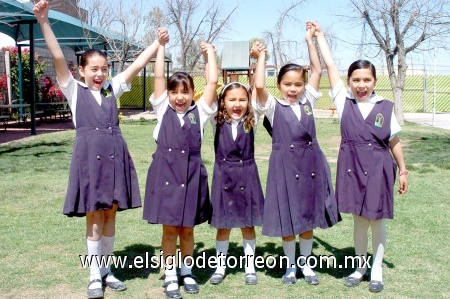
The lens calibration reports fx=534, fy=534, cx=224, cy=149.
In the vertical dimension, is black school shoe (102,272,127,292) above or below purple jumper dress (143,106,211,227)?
below

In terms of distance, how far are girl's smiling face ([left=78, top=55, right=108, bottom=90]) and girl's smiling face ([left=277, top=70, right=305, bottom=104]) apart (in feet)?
3.78

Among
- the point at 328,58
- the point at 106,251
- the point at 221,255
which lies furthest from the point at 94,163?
the point at 328,58

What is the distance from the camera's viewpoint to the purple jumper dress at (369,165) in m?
3.36

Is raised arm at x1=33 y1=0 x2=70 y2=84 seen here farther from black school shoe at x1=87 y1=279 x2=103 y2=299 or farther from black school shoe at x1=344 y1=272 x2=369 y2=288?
black school shoe at x1=344 y1=272 x2=369 y2=288

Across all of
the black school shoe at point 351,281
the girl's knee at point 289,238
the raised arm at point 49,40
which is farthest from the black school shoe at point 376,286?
the raised arm at point 49,40

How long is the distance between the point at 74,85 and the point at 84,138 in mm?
332

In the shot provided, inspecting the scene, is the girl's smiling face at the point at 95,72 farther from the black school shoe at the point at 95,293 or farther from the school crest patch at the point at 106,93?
the black school shoe at the point at 95,293

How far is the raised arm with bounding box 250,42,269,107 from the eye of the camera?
3.34 metres

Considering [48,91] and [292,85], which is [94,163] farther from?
[48,91]

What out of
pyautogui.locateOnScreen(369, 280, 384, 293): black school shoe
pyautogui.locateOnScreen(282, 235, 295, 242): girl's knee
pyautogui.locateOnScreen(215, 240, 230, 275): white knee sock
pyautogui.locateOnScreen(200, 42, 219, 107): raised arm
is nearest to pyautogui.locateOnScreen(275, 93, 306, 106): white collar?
pyautogui.locateOnScreen(200, 42, 219, 107): raised arm

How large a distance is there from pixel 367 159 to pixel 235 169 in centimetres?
84

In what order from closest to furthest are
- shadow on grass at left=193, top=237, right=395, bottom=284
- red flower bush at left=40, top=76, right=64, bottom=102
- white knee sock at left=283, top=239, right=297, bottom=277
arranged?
white knee sock at left=283, top=239, right=297, bottom=277 → shadow on grass at left=193, top=237, right=395, bottom=284 → red flower bush at left=40, top=76, right=64, bottom=102

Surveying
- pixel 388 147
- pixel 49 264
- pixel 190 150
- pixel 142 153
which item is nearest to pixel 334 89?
pixel 388 147

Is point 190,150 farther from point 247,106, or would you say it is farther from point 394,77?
point 394,77
